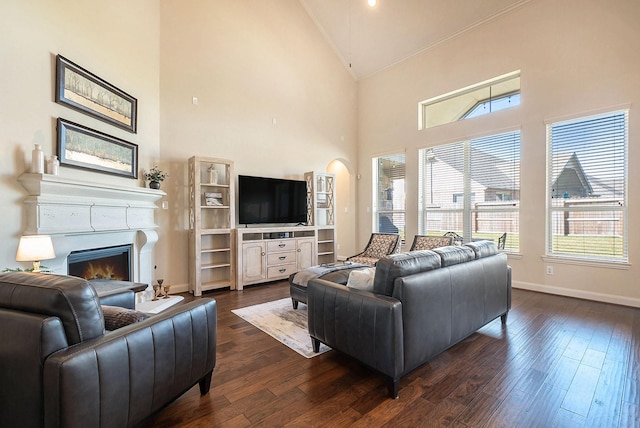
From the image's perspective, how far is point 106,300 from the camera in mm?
2168

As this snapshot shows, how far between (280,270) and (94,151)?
3.07 metres

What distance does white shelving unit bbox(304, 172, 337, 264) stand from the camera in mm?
5781

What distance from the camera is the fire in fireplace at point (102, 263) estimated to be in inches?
123

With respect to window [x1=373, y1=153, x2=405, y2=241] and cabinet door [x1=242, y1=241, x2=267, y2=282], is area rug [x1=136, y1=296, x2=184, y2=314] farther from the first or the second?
window [x1=373, y1=153, x2=405, y2=241]

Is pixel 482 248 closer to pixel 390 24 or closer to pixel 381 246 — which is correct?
pixel 381 246

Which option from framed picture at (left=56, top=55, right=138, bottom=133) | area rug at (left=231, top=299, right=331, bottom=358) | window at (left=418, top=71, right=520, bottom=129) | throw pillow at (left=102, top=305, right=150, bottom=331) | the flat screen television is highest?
window at (left=418, top=71, right=520, bottom=129)

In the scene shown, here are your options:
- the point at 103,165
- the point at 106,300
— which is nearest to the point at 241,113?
the point at 103,165

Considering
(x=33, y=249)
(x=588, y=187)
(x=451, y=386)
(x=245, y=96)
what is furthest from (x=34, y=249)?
(x=588, y=187)

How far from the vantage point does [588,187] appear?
4117 mm

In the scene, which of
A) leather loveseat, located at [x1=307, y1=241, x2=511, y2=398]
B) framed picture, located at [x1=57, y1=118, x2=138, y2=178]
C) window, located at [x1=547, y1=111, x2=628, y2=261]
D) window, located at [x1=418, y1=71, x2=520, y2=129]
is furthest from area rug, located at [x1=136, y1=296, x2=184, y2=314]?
window, located at [x1=547, y1=111, x2=628, y2=261]

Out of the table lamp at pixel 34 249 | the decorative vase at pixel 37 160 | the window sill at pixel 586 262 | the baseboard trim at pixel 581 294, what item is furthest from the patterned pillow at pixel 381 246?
the decorative vase at pixel 37 160

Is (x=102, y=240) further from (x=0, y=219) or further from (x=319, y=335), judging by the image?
(x=319, y=335)

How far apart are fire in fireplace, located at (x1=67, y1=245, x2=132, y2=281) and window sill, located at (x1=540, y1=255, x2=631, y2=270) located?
5.83m

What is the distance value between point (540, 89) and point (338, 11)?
3.85 m
